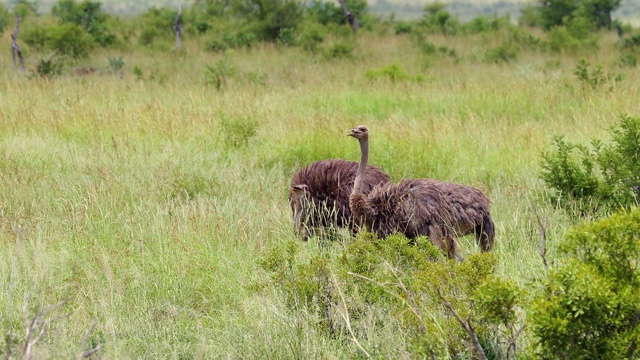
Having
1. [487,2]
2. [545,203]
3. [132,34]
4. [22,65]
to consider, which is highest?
[545,203]

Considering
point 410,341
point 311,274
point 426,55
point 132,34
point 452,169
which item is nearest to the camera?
point 410,341

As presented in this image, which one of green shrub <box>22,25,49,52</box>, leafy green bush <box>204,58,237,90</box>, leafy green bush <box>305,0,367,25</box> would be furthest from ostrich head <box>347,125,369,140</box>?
leafy green bush <box>305,0,367,25</box>

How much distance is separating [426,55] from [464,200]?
40.8 ft

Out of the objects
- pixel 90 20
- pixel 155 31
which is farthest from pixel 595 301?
pixel 90 20

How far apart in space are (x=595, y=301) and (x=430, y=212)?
2.12 meters

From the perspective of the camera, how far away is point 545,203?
6.37 meters

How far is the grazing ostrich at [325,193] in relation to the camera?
592 cm

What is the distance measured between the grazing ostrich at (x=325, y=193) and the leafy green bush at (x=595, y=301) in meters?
2.57

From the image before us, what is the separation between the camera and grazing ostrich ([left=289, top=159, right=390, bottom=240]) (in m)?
5.92

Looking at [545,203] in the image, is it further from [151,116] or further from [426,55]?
[426,55]

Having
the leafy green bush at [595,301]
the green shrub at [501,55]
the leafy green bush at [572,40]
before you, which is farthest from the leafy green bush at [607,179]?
the leafy green bush at [572,40]

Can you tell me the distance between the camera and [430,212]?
5.22m

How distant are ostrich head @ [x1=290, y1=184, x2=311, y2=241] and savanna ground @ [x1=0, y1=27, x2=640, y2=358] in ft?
0.49

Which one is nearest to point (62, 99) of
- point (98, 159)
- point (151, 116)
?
point (151, 116)
